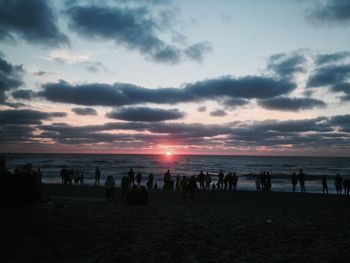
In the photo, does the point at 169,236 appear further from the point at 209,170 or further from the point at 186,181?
the point at 209,170

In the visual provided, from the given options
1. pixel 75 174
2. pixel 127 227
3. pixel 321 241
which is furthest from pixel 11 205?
pixel 75 174

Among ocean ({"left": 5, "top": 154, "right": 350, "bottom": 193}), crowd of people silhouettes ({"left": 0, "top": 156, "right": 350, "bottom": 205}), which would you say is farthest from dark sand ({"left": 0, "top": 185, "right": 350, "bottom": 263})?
ocean ({"left": 5, "top": 154, "right": 350, "bottom": 193})

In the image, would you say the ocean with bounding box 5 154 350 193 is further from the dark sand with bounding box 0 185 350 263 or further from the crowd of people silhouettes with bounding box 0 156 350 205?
the dark sand with bounding box 0 185 350 263

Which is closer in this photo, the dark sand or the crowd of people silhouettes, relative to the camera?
the dark sand

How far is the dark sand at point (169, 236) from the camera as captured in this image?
7.67 metres

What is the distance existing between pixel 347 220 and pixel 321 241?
4482mm

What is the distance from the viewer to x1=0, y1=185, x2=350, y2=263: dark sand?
7668mm

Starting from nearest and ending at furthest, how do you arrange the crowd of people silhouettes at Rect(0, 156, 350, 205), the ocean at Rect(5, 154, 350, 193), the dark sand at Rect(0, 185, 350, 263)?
the dark sand at Rect(0, 185, 350, 263)
the crowd of people silhouettes at Rect(0, 156, 350, 205)
the ocean at Rect(5, 154, 350, 193)

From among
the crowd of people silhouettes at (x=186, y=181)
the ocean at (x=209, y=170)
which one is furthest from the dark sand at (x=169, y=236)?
the ocean at (x=209, y=170)

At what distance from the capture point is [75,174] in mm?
32969

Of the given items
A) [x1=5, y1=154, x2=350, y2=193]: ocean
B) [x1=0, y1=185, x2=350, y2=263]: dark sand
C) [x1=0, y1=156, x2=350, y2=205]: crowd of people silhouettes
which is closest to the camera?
[x1=0, y1=185, x2=350, y2=263]: dark sand

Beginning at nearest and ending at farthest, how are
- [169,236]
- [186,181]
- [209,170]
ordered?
1. [169,236]
2. [186,181]
3. [209,170]

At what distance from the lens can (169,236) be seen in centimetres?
959

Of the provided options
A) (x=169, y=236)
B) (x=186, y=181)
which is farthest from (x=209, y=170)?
(x=169, y=236)
